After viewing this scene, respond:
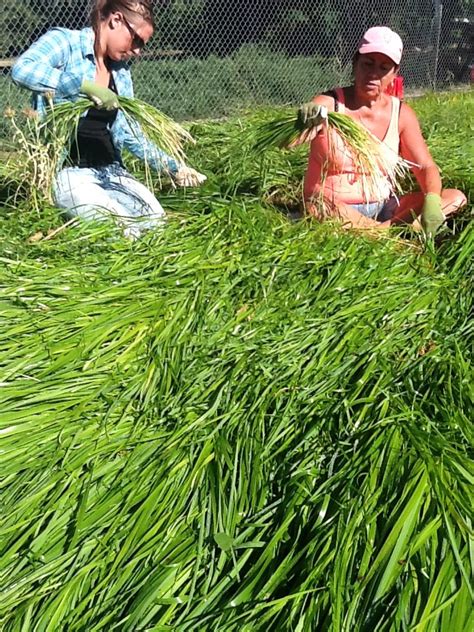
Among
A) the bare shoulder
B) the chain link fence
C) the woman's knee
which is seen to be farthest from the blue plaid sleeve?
the chain link fence

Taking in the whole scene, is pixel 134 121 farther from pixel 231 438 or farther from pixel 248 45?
pixel 248 45

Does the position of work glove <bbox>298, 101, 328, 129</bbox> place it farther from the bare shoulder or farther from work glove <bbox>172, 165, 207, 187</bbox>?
work glove <bbox>172, 165, 207, 187</bbox>

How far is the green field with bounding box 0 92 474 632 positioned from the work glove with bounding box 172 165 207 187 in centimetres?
49

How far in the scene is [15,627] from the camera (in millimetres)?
1306

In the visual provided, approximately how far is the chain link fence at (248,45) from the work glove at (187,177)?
10.4 ft

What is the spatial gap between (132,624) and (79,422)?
1.87 feet

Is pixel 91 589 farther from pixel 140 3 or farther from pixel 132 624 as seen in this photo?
pixel 140 3

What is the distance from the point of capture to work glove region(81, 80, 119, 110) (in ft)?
8.43

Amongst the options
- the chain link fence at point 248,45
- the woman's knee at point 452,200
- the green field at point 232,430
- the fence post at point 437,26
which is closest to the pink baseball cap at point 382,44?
the woman's knee at point 452,200

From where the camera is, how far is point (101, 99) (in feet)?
8.44

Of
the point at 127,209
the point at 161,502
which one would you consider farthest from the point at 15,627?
the point at 127,209

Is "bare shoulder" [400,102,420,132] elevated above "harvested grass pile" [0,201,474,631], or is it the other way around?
"bare shoulder" [400,102,420,132]

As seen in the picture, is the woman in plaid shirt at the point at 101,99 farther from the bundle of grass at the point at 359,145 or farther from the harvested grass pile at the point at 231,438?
the bundle of grass at the point at 359,145

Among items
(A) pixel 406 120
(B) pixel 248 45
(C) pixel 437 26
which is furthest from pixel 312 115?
(C) pixel 437 26
